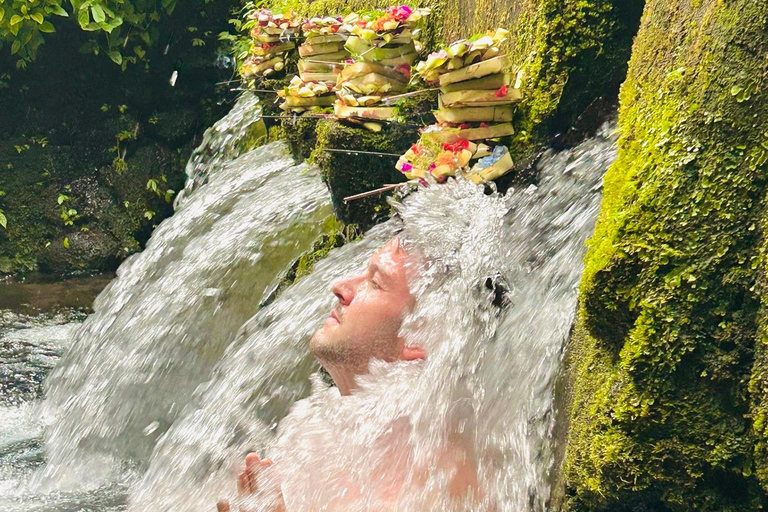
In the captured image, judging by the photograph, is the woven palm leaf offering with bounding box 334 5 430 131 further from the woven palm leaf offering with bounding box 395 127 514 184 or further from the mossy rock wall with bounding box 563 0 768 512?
the mossy rock wall with bounding box 563 0 768 512

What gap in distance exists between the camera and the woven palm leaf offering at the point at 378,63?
4145mm

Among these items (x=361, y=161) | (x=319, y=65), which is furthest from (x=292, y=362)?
(x=319, y=65)

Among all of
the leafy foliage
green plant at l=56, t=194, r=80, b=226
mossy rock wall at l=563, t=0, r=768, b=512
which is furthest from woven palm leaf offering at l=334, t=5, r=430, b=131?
green plant at l=56, t=194, r=80, b=226

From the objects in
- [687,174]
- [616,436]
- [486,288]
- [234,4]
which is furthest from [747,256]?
[234,4]

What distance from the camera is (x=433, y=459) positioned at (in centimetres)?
260

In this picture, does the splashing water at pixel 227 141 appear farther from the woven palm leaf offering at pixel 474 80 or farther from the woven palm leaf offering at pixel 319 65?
the woven palm leaf offering at pixel 474 80

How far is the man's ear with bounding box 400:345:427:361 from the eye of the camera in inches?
112

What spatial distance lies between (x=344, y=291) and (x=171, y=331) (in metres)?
2.76

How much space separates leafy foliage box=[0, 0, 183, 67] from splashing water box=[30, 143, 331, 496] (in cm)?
320

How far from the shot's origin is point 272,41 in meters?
6.17

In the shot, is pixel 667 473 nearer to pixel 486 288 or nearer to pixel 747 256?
pixel 747 256

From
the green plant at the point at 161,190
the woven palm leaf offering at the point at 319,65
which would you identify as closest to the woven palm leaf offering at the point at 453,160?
the woven palm leaf offering at the point at 319,65

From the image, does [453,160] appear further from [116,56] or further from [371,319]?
[116,56]

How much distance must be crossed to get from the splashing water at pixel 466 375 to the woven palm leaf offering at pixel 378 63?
1.01 metres
